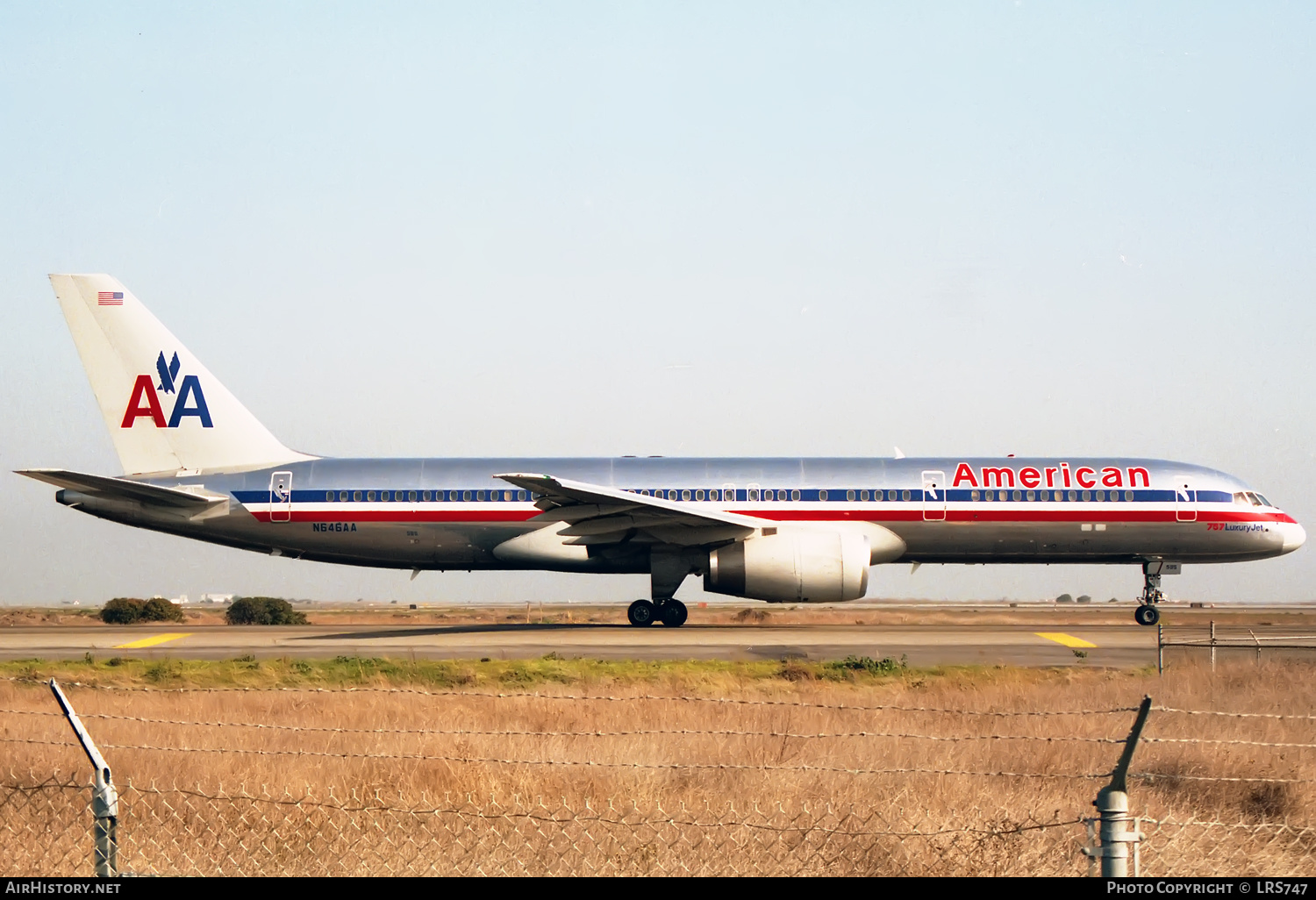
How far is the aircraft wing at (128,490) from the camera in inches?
1099

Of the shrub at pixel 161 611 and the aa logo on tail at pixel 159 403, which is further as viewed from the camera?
the shrub at pixel 161 611

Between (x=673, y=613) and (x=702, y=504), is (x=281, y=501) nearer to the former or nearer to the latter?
(x=673, y=613)

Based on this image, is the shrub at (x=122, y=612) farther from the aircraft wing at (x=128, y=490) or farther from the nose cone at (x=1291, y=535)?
the nose cone at (x=1291, y=535)

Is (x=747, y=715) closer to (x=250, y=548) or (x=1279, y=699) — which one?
(x=1279, y=699)

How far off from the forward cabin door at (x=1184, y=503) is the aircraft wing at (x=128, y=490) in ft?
75.9

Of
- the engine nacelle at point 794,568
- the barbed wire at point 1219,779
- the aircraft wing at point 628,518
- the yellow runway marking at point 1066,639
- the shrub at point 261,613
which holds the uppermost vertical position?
the aircraft wing at point 628,518

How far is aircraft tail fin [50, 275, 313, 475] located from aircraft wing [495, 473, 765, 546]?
24.6 feet

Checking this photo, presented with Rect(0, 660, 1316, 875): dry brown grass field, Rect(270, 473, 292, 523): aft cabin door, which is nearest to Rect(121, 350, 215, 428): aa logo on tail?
Rect(270, 473, 292, 523): aft cabin door

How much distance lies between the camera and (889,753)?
1230 cm

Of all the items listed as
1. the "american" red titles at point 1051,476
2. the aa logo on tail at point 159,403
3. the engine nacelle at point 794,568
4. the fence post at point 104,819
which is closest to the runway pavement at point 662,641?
the engine nacelle at point 794,568

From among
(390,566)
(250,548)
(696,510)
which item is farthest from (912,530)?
Result: (250,548)
